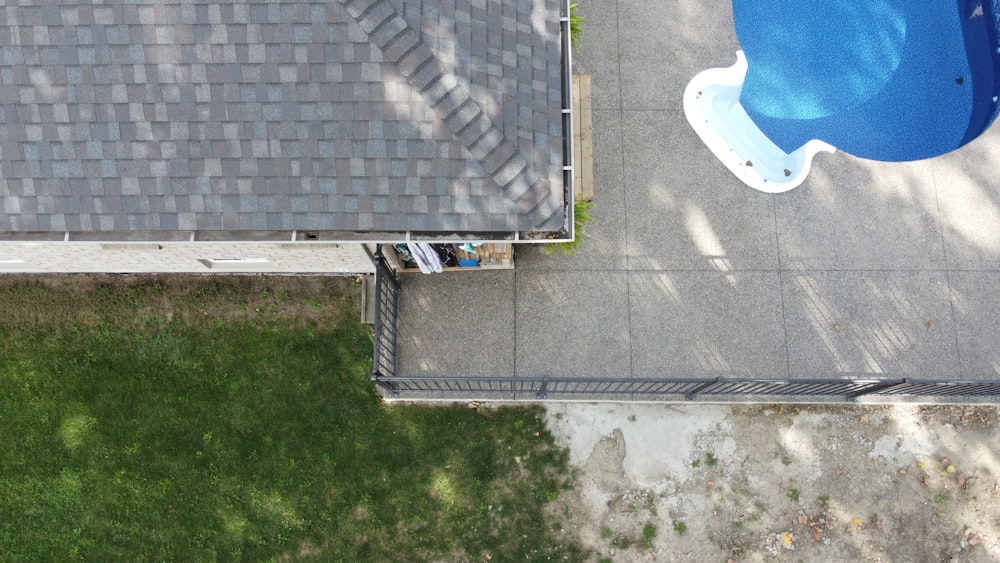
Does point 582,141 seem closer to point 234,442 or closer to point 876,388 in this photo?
point 876,388

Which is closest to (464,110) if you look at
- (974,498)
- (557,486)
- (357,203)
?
(357,203)

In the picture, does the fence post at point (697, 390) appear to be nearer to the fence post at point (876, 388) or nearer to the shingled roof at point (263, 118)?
the fence post at point (876, 388)

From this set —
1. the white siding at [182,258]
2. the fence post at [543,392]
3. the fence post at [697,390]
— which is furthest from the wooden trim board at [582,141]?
the white siding at [182,258]

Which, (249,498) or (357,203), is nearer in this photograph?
(357,203)

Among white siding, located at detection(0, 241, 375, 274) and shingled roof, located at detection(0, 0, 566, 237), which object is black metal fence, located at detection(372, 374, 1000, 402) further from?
shingled roof, located at detection(0, 0, 566, 237)

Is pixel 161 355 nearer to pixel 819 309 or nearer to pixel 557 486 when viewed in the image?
pixel 557 486

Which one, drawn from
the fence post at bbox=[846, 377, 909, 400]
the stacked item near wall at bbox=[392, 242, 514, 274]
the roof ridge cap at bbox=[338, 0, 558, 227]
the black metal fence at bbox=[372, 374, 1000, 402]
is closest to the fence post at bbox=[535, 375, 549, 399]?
the black metal fence at bbox=[372, 374, 1000, 402]
